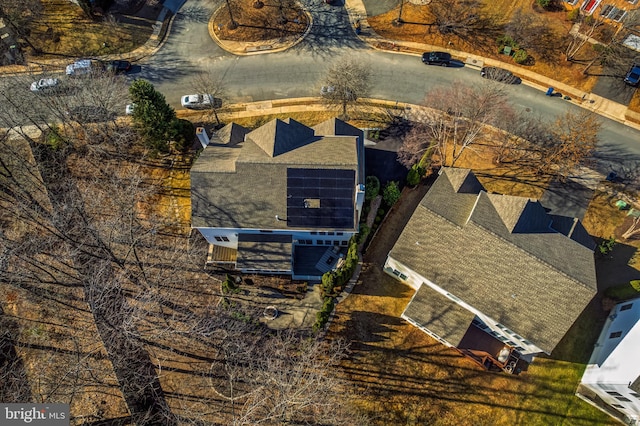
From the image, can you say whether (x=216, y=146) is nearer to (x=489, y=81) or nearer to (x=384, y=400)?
(x=384, y=400)

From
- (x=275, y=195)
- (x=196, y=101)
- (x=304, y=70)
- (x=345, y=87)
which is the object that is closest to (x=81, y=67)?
(x=196, y=101)

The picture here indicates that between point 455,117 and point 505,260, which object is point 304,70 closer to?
point 455,117

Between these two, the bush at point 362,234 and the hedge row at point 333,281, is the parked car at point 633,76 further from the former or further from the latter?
the hedge row at point 333,281

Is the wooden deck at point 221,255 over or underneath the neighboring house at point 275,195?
underneath

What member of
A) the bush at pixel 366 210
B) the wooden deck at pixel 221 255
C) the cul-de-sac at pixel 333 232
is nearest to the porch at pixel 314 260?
the cul-de-sac at pixel 333 232

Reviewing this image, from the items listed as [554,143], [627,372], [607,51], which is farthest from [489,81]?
[627,372]

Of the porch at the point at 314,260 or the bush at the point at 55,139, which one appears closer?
the porch at the point at 314,260
